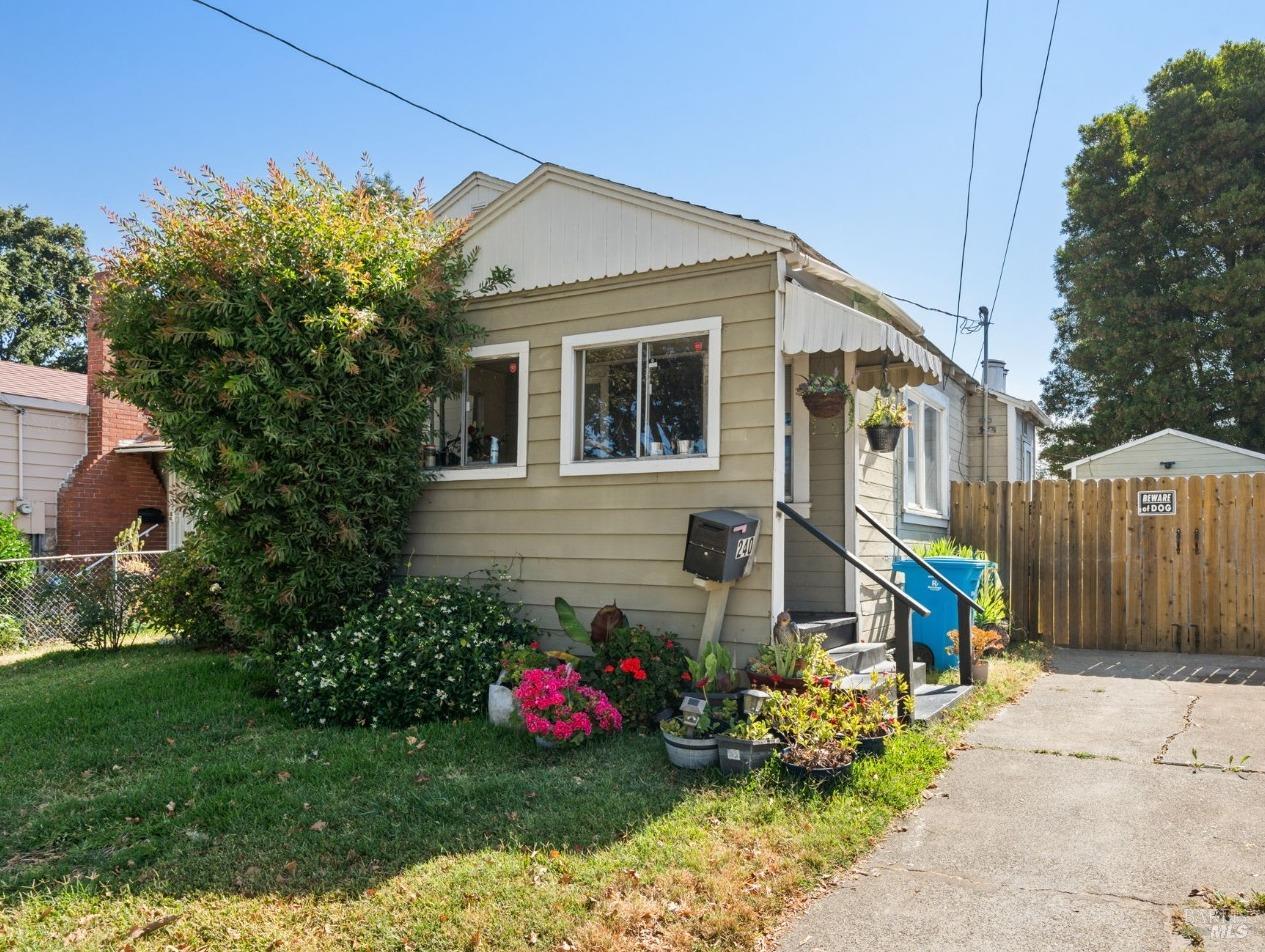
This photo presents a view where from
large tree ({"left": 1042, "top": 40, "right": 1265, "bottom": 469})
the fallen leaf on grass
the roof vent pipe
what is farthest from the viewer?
large tree ({"left": 1042, "top": 40, "right": 1265, "bottom": 469})

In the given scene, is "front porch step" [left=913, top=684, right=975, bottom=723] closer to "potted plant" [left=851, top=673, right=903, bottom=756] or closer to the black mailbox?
"potted plant" [left=851, top=673, right=903, bottom=756]

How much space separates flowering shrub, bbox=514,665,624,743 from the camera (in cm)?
515

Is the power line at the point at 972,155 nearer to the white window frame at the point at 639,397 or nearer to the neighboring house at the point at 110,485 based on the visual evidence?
the white window frame at the point at 639,397

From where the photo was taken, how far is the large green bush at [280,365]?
21.5 ft

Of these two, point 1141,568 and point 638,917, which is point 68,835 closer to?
point 638,917

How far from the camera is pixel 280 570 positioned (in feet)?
22.5

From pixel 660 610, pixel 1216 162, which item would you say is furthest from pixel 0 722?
pixel 1216 162

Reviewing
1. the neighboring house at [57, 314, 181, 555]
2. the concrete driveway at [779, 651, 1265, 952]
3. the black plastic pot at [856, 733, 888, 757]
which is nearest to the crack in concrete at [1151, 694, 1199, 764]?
the concrete driveway at [779, 651, 1265, 952]

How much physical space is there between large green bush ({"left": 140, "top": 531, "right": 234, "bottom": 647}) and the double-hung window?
6971mm

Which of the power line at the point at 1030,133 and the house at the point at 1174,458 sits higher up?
the power line at the point at 1030,133

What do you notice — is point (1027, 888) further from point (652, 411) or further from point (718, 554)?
point (652, 411)

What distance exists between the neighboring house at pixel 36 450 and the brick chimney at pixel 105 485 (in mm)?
294

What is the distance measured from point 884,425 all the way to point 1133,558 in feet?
13.4

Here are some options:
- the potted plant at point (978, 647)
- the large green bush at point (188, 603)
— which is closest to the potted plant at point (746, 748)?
the potted plant at point (978, 647)
